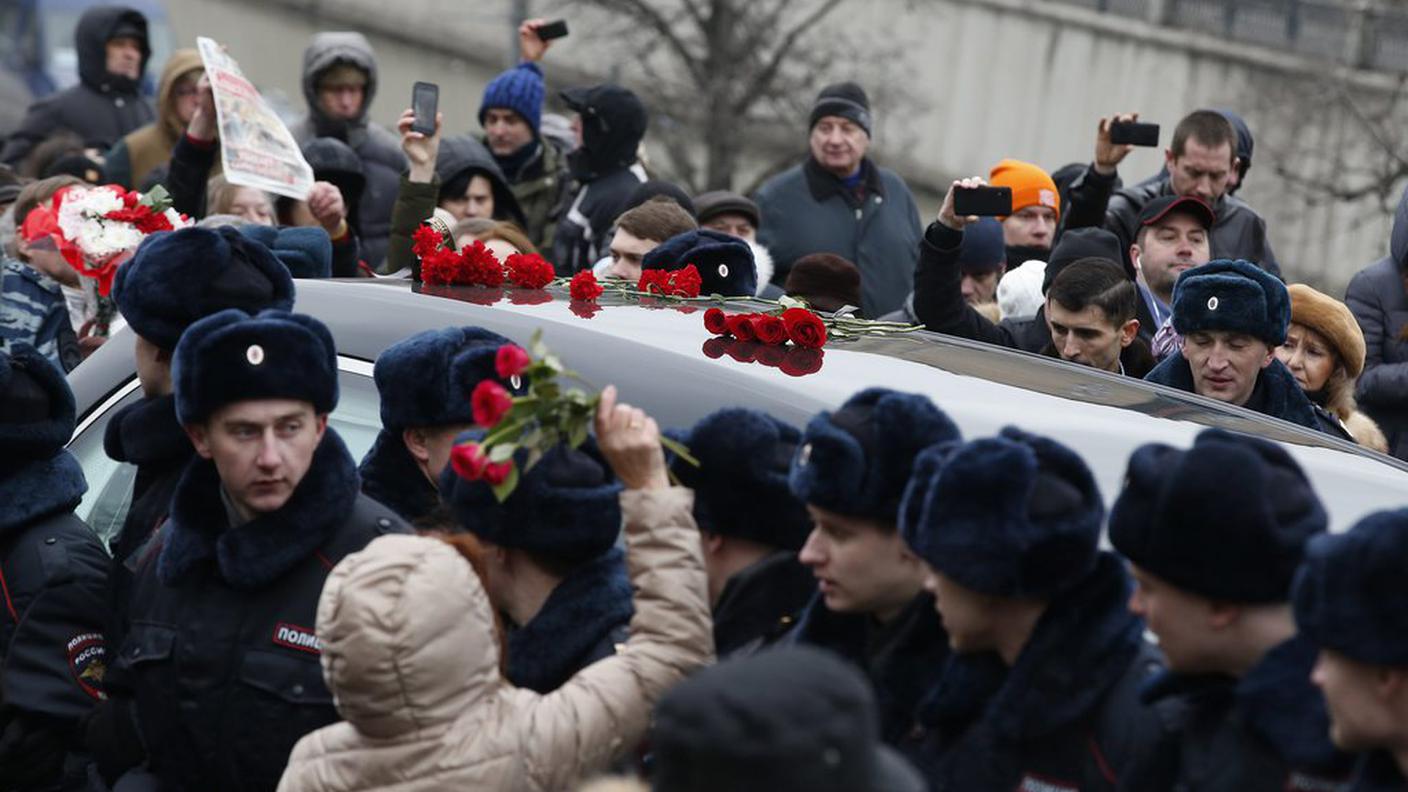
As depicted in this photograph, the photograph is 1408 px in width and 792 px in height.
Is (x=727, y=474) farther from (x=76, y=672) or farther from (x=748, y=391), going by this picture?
(x=76, y=672)

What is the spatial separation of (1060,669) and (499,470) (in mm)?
1008

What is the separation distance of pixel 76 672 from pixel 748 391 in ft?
5.10

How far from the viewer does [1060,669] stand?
337 centimetres

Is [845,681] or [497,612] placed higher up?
[845,681]

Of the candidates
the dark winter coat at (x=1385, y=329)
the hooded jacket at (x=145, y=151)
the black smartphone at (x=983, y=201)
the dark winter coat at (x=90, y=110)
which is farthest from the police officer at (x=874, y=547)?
the dark winter coat at (x=90, y=110)

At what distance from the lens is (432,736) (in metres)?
3.53

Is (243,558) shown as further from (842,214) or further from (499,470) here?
(842,214)

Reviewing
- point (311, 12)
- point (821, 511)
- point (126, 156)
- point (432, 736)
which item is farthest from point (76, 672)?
point (311, 12)

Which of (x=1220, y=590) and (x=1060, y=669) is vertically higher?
(x=1220, y=590)

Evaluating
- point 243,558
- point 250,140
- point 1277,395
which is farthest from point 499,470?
point 250,140

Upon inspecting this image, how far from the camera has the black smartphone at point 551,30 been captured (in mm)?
9617

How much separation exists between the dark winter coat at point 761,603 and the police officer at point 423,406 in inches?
36.5

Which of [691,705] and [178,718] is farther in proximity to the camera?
[178,718]

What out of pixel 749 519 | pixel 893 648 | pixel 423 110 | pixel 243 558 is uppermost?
pixel 423 110
